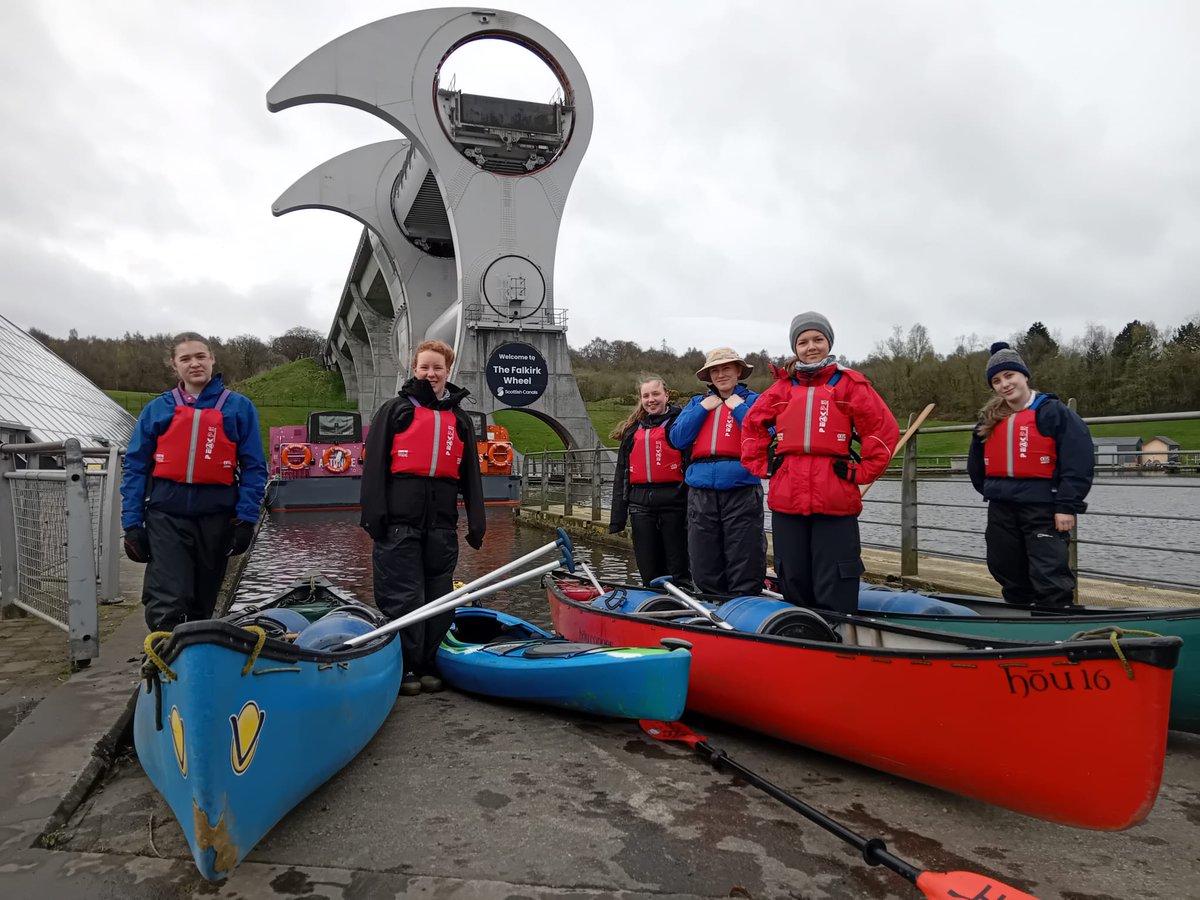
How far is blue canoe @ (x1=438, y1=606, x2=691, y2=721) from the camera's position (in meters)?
3.40

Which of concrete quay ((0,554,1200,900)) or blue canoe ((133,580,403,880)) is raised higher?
blue canoe ((133,580,403,880))

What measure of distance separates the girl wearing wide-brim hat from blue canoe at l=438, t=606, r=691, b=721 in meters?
1.15

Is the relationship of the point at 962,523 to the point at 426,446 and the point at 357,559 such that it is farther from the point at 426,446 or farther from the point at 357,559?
the point at 426,446

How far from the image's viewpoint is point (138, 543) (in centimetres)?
380

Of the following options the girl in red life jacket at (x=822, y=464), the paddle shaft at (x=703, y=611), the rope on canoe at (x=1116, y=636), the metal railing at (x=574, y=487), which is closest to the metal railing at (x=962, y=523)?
the metal railing at (x=574, y=487)

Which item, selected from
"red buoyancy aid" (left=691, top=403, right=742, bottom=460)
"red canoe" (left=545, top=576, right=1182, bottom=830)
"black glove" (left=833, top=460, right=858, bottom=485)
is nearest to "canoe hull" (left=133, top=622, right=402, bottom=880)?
"red canoe" (left=545, top=576, right=1182, bottom=830)

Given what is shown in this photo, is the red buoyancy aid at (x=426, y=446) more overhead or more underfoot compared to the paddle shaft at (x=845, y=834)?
more overhead

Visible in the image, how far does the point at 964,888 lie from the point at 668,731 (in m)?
1.67

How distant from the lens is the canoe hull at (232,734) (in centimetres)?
228

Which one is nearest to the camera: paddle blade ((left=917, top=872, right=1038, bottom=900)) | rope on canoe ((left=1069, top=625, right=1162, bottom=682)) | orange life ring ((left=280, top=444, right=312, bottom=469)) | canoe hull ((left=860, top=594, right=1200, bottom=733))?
paddle blade ((left=917, top=872, right=1038, bottom=900))

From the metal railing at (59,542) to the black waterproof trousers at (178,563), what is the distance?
0.73 m

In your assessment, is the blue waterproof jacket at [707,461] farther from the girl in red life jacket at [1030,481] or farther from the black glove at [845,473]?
the girl in red life jacket at [1030,481]

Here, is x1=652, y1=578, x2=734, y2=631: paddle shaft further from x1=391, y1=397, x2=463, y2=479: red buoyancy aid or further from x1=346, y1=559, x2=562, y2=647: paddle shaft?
x1=391, y1=397, x2=463, y2=479: red buoyancy aid

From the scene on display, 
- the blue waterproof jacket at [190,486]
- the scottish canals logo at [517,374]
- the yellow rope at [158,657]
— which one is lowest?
the yellow rope at [158,657]
